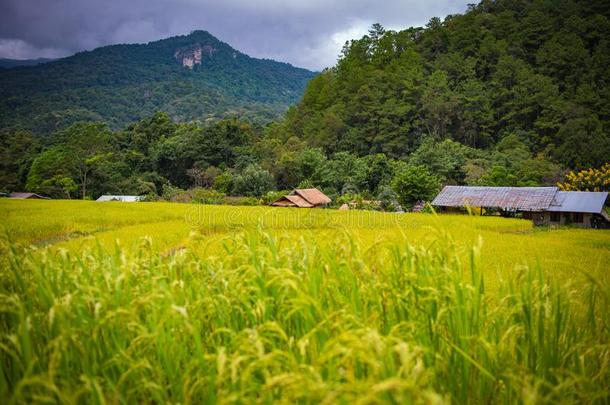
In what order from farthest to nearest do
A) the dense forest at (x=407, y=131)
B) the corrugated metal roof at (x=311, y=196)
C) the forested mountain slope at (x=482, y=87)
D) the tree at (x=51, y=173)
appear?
the forested mountain slope at (x=482, y=87) → the dense forest at (x=407, y=131) → the tree at (x=51, y=173) → the corrugated metal roof at (x=311, y=196)

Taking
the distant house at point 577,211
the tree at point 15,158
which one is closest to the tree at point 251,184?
the tree at point 15,158

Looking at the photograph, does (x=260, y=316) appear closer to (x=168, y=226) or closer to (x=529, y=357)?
(x=529, y=357)

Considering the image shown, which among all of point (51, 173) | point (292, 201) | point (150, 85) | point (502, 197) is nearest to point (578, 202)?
point (502, 197)

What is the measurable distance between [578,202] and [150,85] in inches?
4070

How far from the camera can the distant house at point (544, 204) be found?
23.4m

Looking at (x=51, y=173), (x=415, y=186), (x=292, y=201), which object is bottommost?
(x=292, y=201)

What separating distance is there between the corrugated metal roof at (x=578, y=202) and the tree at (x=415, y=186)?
8.18 metres

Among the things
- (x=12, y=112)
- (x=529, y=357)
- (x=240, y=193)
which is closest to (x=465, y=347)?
(x=529, y=357)

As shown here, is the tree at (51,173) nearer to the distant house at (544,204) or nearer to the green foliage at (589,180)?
the distant house at (544,204)

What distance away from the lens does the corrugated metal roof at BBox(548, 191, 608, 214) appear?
76.9 feet

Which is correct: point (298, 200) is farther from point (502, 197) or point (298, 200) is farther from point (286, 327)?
point (286, 327)

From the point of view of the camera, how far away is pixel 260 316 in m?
2.18

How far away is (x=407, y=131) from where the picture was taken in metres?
46.6

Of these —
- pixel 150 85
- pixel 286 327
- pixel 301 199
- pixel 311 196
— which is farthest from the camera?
pixel 150 85
